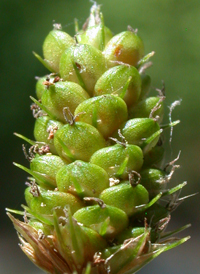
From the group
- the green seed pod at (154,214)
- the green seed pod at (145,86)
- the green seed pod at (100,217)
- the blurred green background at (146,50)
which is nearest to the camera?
the green seed pod at (100,217)

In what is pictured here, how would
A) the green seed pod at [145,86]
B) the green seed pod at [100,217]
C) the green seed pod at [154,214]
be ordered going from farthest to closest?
the green seed pod at [145,86] → the green seed pod at [154,214] → the green seed pod at [100,217]

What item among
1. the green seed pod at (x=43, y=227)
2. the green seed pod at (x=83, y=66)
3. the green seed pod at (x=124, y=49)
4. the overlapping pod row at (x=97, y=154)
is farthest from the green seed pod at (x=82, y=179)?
the green seed pod at (x=124, y=49)

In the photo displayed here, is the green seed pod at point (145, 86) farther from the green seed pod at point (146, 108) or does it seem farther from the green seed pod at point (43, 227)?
the green seed pod at point (43, 227)

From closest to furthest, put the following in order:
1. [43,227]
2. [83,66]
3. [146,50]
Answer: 1. [43,227]
2. [83,66]
3. [146,50]

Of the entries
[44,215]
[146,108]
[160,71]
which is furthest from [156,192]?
[160,71]

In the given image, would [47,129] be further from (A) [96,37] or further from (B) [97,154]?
(A) [96,37]

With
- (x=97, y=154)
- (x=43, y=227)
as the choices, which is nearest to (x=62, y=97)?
(x=97, y=154)

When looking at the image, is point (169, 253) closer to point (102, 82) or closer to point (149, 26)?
point (149, 26)
